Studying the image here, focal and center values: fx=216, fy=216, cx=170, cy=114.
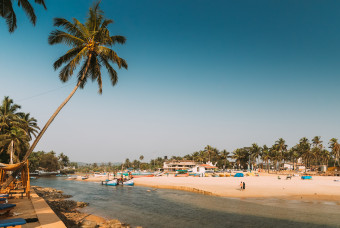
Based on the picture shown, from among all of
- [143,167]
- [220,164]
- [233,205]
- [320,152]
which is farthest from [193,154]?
[233,205]

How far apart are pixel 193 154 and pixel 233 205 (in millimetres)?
115827

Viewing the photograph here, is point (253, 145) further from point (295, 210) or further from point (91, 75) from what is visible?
point (91, 75)

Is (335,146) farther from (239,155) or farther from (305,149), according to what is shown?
(239,155)

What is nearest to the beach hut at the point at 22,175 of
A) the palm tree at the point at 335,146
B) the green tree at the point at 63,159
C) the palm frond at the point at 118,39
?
the palm frond at the point at 118,39

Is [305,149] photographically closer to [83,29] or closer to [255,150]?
[255,150]

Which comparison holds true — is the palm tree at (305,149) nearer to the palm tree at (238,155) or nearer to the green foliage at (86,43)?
the palm tree at (238,155)

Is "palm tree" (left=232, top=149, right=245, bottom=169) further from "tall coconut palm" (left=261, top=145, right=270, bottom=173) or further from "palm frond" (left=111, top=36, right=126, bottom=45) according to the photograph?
"palm frond" (left=111, top=36, right=126, bottom=45)

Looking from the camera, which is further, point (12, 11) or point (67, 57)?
point (67, 57)

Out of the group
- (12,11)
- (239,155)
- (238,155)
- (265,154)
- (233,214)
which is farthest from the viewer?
(239,155)

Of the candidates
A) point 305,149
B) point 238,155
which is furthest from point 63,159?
point 305,149

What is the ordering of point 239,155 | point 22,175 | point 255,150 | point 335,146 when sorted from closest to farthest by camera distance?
1. point 22,175
2. point 335,146
3. point 255,150
4. point 239,155

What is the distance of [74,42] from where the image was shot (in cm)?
1759

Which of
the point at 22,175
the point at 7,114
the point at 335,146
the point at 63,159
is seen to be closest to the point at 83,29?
the point at 22,175

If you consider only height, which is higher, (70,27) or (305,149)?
(70,27)
